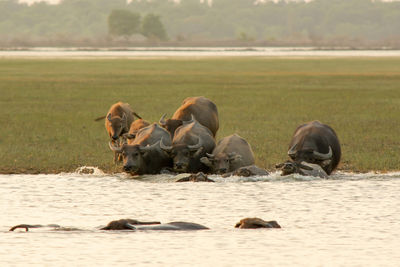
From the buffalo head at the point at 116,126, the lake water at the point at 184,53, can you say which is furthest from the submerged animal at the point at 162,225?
the lake water at the point at 184,53

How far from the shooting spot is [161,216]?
14.2 meters

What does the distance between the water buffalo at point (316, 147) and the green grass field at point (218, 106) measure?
125cm

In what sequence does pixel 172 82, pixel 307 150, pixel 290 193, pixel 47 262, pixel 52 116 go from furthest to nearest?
pixel 172 82, pixel 52 116, pixel 307 150, pixel 290 193, pixel 47 262

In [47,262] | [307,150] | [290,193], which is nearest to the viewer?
[47,262]

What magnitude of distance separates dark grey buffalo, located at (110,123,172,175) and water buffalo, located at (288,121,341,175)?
2571 millimetres

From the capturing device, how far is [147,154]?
61.0ft

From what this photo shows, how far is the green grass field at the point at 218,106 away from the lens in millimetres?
21781

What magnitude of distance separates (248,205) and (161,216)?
5.47ft

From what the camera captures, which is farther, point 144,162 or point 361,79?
point 361,79

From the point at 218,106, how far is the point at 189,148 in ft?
61.7

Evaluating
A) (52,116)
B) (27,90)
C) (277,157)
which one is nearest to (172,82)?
(27,90)

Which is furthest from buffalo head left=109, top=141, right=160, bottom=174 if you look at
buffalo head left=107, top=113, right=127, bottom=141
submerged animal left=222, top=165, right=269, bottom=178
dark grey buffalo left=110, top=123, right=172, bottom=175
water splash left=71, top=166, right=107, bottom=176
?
buffalo head left=107, top=113, right=127, bottom=141

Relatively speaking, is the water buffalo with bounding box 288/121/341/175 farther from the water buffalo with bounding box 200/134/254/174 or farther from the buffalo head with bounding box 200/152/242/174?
the buffalo head with bounding box 200/152/242/174

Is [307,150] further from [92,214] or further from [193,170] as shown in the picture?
[92,214]
